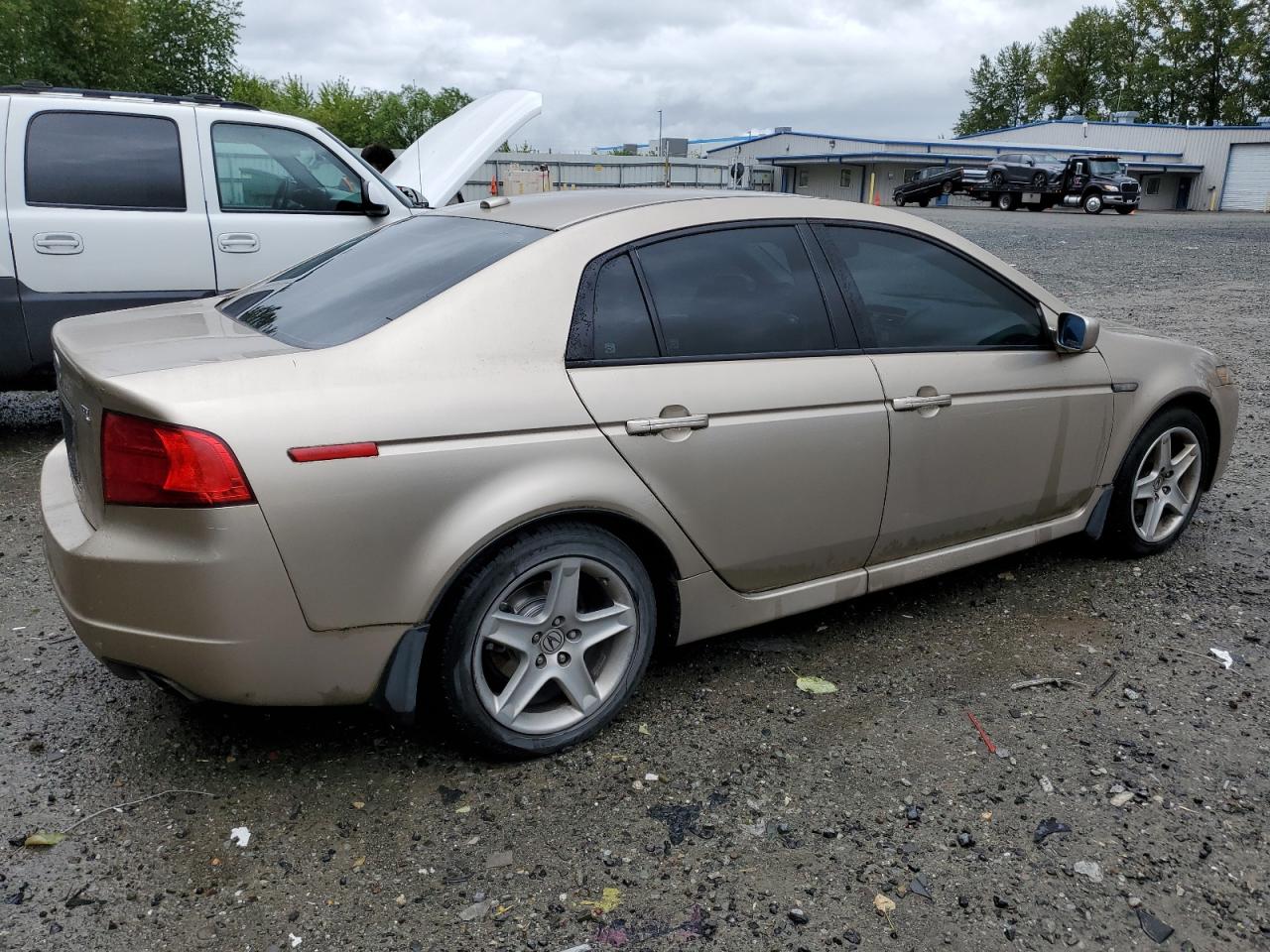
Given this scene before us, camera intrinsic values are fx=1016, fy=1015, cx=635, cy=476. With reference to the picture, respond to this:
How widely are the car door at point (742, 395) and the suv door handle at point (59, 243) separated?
4.11 meters

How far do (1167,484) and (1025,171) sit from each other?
3816 cm

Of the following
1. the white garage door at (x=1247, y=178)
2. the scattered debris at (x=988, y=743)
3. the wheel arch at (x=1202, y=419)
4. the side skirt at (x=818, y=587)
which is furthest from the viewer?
the white garage door at (x=1247, y=178)

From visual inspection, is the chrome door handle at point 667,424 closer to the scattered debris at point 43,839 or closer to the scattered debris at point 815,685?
the scattered debris at point 815,685

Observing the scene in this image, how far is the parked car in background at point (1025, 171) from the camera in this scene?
1511 inches

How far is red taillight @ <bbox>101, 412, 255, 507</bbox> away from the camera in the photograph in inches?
92.0

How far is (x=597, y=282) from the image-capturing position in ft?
9.70

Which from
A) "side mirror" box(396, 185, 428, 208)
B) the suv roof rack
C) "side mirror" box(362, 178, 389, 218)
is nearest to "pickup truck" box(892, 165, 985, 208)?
"side mirror" box(396, 185, 428, 208)

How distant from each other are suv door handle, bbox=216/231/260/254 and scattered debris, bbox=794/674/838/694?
4.52 m

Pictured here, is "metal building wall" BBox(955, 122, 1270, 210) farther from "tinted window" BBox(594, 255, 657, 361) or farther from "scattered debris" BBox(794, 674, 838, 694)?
"tinted window" BBox(594, 255, 657, 361)

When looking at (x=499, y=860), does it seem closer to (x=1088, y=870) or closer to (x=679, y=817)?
(x=679, y=817)

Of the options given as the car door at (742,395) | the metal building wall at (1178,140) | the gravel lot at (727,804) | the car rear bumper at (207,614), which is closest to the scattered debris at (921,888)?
the gravel lot at (727,804)

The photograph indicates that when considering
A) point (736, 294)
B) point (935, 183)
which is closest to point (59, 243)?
point (736, 294)

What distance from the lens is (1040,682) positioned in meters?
3.46

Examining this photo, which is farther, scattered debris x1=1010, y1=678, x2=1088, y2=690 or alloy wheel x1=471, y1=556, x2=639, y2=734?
scattered debris x1=1010, y1=678, x2=1088, y2=690
